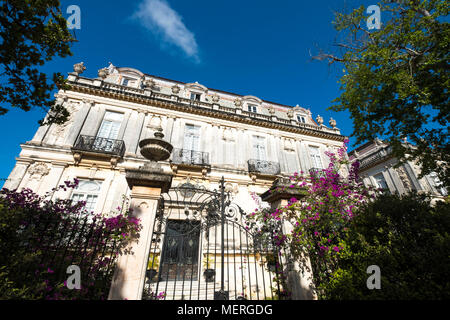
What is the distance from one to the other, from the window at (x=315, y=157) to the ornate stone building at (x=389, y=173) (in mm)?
2951

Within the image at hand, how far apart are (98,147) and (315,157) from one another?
15.1 m

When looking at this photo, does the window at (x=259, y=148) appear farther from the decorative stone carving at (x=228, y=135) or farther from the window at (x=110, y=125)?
the window at (x=110, y=125)

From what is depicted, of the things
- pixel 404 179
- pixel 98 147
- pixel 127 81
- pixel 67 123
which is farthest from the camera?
pixel 404 179

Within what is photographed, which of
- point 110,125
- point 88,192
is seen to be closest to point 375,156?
point 110,125

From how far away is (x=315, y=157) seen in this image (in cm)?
1464

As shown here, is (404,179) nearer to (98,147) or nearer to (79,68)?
(98,147)

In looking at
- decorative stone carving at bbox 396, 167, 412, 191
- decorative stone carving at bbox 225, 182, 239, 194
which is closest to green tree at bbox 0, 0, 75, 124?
decorative stone carving at bbox 225, 182, 239, 194

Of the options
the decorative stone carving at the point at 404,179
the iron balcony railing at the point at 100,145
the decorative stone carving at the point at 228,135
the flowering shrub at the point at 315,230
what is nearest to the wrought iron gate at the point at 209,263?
the flowering shrub at the point at 315,230

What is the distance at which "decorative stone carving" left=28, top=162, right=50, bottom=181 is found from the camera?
28.6 ft

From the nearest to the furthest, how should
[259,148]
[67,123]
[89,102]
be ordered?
[67,123] < [89,102] < [259,148]

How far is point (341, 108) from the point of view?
378 inches

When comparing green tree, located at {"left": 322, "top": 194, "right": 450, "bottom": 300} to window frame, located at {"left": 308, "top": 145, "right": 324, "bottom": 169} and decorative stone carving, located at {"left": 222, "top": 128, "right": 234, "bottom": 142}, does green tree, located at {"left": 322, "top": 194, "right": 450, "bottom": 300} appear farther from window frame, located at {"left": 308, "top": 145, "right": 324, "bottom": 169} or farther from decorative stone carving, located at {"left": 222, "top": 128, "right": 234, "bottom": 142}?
window frame, located at {"left": 308, "top": 145, "right": 324, "bottom": 169}

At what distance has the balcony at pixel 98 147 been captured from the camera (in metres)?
9.43
